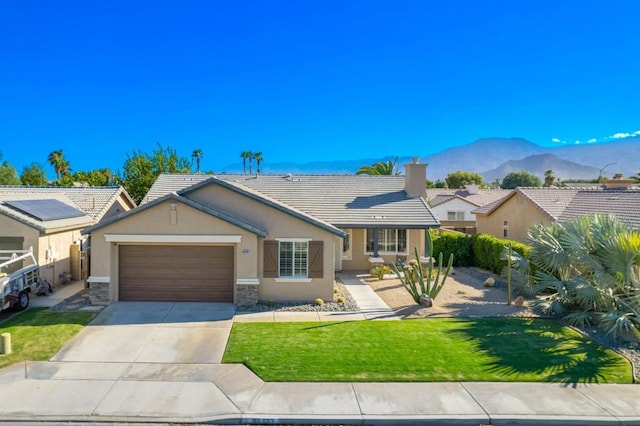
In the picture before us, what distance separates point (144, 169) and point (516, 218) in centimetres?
3007

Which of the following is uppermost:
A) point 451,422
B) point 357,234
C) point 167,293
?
point 357,234

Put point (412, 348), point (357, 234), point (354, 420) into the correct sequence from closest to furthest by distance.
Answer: point (354, 420) → point (412, 348) → point (357, 234)

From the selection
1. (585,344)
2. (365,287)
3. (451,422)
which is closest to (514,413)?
(451,422)

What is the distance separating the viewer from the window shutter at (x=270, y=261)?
16219 millimetres

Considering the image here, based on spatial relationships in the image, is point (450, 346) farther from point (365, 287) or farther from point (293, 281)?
point (365, 287)

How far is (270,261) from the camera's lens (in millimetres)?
16266

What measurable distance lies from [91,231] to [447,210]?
118 ft

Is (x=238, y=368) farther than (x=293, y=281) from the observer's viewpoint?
No

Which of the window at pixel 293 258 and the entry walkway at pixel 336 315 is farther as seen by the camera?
the window at pixel 293 258

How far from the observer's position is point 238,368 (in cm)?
1028

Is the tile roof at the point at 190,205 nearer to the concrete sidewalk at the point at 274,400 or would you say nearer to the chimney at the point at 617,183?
the concrete sidewalk at the point at 274,400

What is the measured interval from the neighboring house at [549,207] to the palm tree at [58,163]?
57.2m

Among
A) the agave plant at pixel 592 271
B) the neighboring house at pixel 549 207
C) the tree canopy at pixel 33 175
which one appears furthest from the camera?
the tree canopy at pixel 33 175

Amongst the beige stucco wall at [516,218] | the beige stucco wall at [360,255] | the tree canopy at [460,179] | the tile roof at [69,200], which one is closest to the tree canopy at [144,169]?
the tile roof at [69,200]
